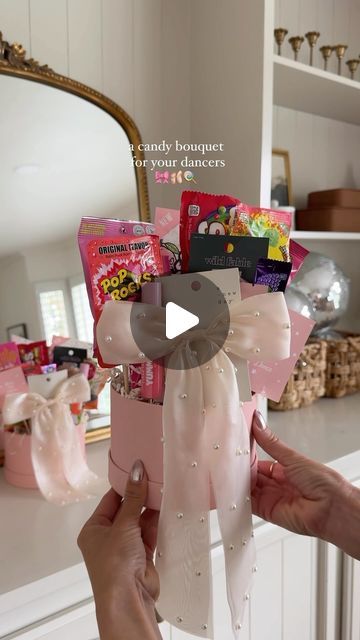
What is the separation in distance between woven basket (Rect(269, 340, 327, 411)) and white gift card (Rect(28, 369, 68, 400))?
0.65 meters

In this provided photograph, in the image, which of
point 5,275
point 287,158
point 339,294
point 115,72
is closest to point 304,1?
point 287,158

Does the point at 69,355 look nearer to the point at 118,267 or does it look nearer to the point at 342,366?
the point at 118,267

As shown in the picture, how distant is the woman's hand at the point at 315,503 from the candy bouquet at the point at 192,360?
0.34ft

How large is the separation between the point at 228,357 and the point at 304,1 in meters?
1.52

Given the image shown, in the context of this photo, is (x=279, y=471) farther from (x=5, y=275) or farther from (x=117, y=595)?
→ (x=5, y=275)

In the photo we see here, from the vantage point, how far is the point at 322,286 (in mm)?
1522

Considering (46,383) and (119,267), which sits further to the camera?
(46,383)

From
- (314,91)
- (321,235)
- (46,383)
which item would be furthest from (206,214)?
(314,91)

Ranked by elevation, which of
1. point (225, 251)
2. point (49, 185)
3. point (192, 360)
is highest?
point (49, 185)

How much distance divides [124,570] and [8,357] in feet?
1.85

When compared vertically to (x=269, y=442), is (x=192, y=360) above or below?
above

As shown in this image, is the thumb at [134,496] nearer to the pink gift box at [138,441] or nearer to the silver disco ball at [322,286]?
the pink gift box at [138,441]
